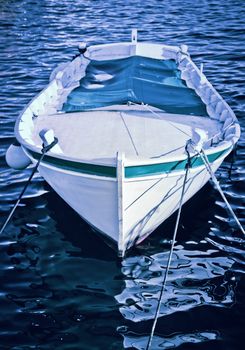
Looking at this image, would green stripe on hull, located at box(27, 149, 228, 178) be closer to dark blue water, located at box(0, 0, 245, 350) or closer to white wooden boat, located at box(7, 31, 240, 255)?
white wooden boat, located at box(7, 31, 240, 255)

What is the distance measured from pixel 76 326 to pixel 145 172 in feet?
9.52

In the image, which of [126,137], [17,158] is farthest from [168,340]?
[17,158]

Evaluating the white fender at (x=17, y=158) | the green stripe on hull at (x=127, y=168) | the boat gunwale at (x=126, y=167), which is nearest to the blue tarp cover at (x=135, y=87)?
the white fender at (x=17, y=158)

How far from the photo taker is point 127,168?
371 inches

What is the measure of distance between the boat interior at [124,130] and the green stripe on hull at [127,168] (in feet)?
1.62

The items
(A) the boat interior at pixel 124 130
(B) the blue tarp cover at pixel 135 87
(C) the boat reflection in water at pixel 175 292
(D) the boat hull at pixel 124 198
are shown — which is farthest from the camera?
(B) the blue tarp cover at pixel 135 87

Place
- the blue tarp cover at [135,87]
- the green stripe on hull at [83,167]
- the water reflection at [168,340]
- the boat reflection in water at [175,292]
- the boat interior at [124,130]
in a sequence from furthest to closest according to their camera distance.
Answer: the blue tarp cover at [135,87] < the boat interior at [124,130] < the green stripe on hull at [83,167] < the boat reflection in water at [175,292] < the water reflection at [168,340]

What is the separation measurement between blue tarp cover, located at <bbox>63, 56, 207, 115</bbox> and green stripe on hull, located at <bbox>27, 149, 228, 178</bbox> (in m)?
2.90

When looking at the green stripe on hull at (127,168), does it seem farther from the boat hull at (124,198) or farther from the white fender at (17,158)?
the white fender at (17,158)

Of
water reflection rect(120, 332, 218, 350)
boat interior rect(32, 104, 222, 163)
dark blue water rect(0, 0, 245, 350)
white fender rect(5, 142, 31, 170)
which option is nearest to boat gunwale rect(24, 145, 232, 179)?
boat interior rect(32, 104, 222, 163)

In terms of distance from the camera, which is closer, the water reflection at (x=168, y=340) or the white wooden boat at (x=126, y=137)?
the water reflection at (x=168, y=340)

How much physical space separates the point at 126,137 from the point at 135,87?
8.67 feet

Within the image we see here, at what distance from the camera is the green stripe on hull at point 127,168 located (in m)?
9.51

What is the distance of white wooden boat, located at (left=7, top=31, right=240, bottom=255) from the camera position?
9.88 meters
